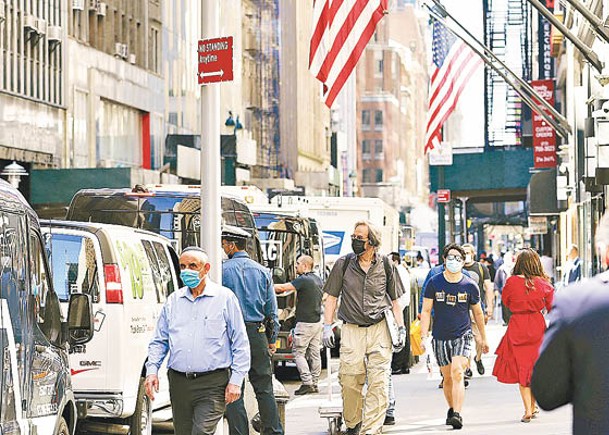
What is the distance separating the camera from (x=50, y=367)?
962 cm

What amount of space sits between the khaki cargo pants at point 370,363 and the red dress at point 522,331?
2421 mm

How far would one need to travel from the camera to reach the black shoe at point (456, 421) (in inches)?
632

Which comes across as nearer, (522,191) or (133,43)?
(133,43)

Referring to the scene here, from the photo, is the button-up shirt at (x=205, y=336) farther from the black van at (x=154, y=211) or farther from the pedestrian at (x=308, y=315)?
the pedestrian at (x=308, y=315)

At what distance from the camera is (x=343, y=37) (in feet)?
72.0

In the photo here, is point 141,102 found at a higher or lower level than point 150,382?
higher

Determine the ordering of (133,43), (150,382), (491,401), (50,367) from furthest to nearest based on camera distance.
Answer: (133,43) → (491,401) → (150,382) → (50,367)

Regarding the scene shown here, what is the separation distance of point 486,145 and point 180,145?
13943mm

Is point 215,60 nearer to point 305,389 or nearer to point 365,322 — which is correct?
point 365,322

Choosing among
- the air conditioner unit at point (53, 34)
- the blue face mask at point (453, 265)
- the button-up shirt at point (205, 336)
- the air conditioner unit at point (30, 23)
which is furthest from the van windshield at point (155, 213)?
the air conditioner unit at point (53, 34)

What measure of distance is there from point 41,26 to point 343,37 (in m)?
25.3

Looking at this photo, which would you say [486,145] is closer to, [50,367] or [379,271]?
[379,271]

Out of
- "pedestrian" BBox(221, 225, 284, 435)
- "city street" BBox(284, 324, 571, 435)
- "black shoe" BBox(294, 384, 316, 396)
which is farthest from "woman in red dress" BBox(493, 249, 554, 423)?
"black shoe" BBox(294, 384, 316, 396)

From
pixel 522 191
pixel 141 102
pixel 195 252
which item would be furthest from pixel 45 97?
pixel 195 252
